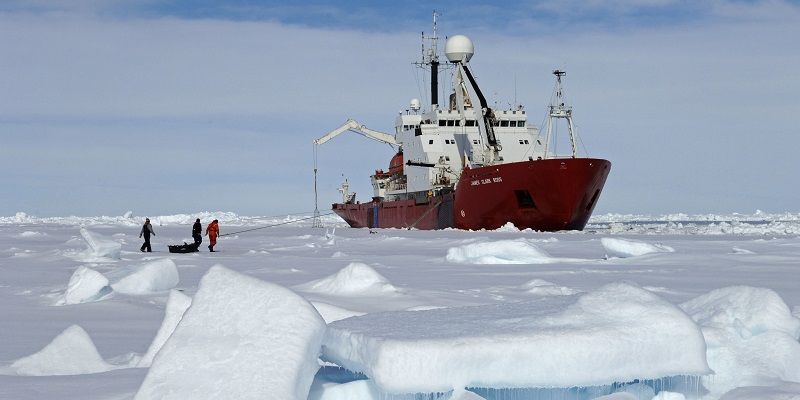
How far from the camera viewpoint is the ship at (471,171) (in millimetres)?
30484

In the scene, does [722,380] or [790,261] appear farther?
[790,261]

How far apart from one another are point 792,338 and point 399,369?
274 cm

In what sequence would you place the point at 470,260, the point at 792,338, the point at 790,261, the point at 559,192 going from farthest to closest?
the point at 559,192, the point at 470,260, the point at 790,261, the point at 792,338

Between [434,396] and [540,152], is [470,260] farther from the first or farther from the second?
[540,152]

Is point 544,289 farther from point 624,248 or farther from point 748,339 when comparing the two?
point 624,248

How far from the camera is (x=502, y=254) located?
623 inches

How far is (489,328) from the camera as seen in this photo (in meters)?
4.45

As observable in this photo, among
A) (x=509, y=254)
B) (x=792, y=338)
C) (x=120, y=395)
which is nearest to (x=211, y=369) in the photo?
(x=120, y=395)

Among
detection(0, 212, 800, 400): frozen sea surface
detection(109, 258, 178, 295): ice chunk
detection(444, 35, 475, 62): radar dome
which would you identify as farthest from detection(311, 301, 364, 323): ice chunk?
detection(444, 35, 475, 62): radar dome

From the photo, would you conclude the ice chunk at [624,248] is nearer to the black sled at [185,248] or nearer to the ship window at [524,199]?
the black sled at [185,248]

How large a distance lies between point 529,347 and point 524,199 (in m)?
27.4

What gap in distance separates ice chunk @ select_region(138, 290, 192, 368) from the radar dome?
34730mm

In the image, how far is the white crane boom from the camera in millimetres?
50000

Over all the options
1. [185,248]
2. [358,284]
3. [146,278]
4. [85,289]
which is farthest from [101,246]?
[358,284]
